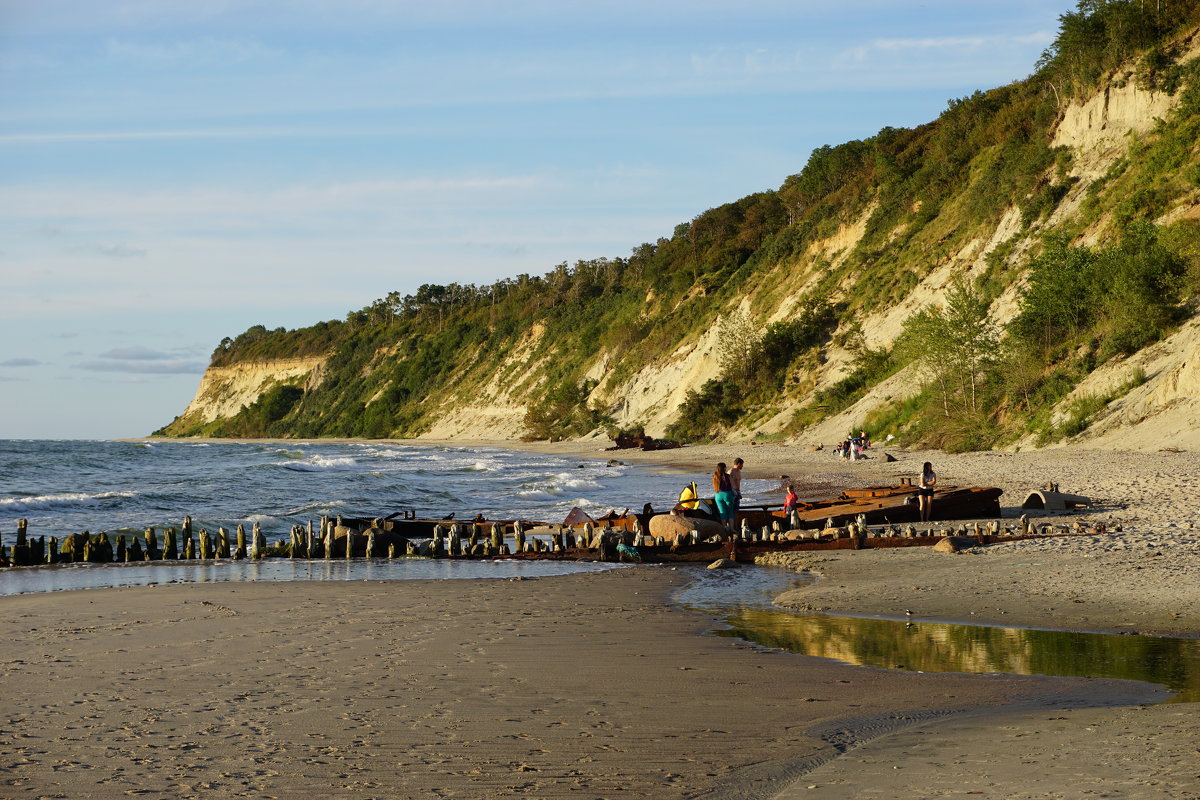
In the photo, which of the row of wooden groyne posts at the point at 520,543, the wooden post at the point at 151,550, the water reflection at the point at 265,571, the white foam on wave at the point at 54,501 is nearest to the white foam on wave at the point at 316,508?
the white foam on wave at the point at 54,501

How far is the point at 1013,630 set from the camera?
34.9ft

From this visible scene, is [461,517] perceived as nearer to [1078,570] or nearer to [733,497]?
[733,497]

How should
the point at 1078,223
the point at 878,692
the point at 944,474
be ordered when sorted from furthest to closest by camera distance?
the point at 1078,223
the point at 944,474
the point at 878,692

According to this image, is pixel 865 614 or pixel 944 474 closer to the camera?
pixel 865 614

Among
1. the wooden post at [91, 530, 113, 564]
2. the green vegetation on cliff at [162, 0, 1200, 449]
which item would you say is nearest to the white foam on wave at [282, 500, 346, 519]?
the wooden post at [91, 530, 113, 564]

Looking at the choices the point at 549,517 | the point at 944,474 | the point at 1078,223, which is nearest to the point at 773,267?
the point at 1078,223

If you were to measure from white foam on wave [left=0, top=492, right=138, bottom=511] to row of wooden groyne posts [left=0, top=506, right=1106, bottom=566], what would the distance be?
12685 mm

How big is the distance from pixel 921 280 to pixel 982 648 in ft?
154

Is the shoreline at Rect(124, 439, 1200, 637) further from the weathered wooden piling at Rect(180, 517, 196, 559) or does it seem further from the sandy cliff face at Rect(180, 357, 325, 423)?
the sandy cliff face at Rect(180, 357, 325, 423)

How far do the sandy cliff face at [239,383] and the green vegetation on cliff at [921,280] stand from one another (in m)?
34.9

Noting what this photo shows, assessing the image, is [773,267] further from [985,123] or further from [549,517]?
[549,517]

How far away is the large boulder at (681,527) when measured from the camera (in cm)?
1831

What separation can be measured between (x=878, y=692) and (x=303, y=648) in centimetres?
545

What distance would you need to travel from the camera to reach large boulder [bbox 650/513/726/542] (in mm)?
18312
